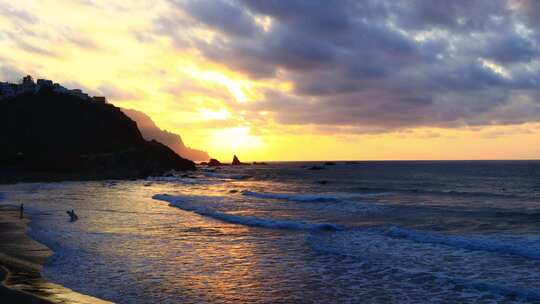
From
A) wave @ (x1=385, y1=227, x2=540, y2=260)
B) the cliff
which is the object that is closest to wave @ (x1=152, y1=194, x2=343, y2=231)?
wave @ (x1=385, y1=227, x2=540, y2=260)

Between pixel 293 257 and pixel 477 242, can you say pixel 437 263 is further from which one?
pixel 293 257

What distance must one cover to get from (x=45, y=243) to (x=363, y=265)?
14044 mm

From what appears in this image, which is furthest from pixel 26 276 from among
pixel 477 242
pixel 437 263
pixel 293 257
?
pixel 477 242

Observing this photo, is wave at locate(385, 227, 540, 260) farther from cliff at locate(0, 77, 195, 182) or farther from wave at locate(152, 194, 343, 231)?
cliff at locate(0, 77, 195, 182)

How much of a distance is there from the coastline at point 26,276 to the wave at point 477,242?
1644 centimetres

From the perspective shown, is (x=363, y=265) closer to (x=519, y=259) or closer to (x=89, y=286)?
(x=519, y=259)

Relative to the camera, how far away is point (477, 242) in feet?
70.6

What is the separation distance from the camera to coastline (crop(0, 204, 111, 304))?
1134 cm

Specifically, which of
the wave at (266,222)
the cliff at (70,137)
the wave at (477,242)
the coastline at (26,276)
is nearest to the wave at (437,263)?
the wave at (477,242)

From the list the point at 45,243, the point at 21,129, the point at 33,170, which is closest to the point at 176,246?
the point at 45,243

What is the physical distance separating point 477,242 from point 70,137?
451 ft

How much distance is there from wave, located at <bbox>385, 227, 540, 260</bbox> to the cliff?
9633 centimetres

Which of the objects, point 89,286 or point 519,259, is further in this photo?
point 519,259

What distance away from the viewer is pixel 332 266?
17078 mm
